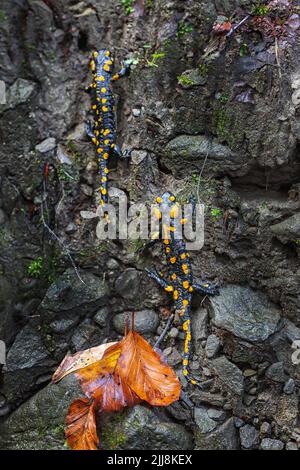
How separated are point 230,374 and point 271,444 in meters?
0.57

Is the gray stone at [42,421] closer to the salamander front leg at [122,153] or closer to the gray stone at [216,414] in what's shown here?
the gray stone at [216,414]

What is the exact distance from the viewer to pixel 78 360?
12.4 feet

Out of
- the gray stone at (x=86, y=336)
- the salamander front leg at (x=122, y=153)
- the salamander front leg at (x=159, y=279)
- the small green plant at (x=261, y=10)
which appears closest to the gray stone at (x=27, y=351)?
the gray stone at (x=86, y=336)

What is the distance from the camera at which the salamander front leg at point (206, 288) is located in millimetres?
3828

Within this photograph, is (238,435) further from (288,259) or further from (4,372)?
(4,372)

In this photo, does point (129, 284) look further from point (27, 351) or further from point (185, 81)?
point (185, 81)

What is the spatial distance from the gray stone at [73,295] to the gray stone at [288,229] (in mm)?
1467

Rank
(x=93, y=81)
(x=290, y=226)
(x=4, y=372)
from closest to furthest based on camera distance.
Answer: (x=290, y=226) → (x=4, y=372) → (x=93, y=81)

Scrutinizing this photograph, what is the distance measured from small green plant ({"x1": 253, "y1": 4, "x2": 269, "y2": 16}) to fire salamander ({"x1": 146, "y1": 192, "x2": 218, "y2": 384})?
149cm

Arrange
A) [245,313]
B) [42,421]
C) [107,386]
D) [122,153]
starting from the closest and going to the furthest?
1. [107,386]
2. [42,421]
3. [245,313]
4. [122,153]

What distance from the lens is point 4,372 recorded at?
3.81 m

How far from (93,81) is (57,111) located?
400 millimetres

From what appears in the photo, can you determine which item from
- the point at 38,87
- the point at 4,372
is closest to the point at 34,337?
the point at 4,372

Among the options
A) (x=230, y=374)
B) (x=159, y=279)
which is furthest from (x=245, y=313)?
(x=159, y=279)
